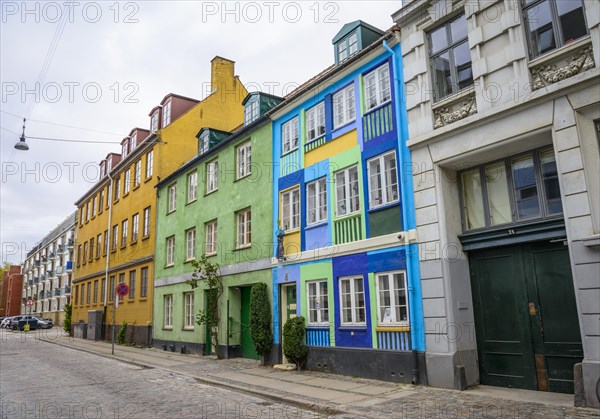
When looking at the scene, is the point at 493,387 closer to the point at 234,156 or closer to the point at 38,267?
the point at 234,156

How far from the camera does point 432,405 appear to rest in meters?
8.34

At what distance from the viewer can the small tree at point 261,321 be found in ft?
49.2

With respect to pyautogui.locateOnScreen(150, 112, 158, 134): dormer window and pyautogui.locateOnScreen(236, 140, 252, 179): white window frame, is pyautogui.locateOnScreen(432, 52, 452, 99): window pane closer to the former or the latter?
pyautogui.locateOnScreen(236, 140, 252, 179): white window frame

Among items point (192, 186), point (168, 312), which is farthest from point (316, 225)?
point (168, 312)

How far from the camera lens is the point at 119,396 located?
10203 millimetres

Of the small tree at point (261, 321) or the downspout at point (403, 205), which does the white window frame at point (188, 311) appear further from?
the downspout at point (403, 205)

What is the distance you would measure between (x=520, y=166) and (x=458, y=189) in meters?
1.51

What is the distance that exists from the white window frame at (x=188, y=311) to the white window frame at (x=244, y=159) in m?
6.20

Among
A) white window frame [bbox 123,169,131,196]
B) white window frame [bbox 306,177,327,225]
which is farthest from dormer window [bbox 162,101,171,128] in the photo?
white window frame [bbox 306,177,327,225]

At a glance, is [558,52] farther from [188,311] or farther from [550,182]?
[188,311]

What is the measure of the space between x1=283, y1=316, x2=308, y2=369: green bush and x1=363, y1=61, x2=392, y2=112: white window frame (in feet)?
21.1

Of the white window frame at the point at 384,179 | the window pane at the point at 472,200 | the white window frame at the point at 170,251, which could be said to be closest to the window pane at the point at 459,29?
the white window frame at the point at 384,179

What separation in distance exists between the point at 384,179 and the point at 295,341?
5359 mm

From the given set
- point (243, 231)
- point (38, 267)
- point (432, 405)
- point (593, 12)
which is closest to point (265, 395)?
point (432, 405)
